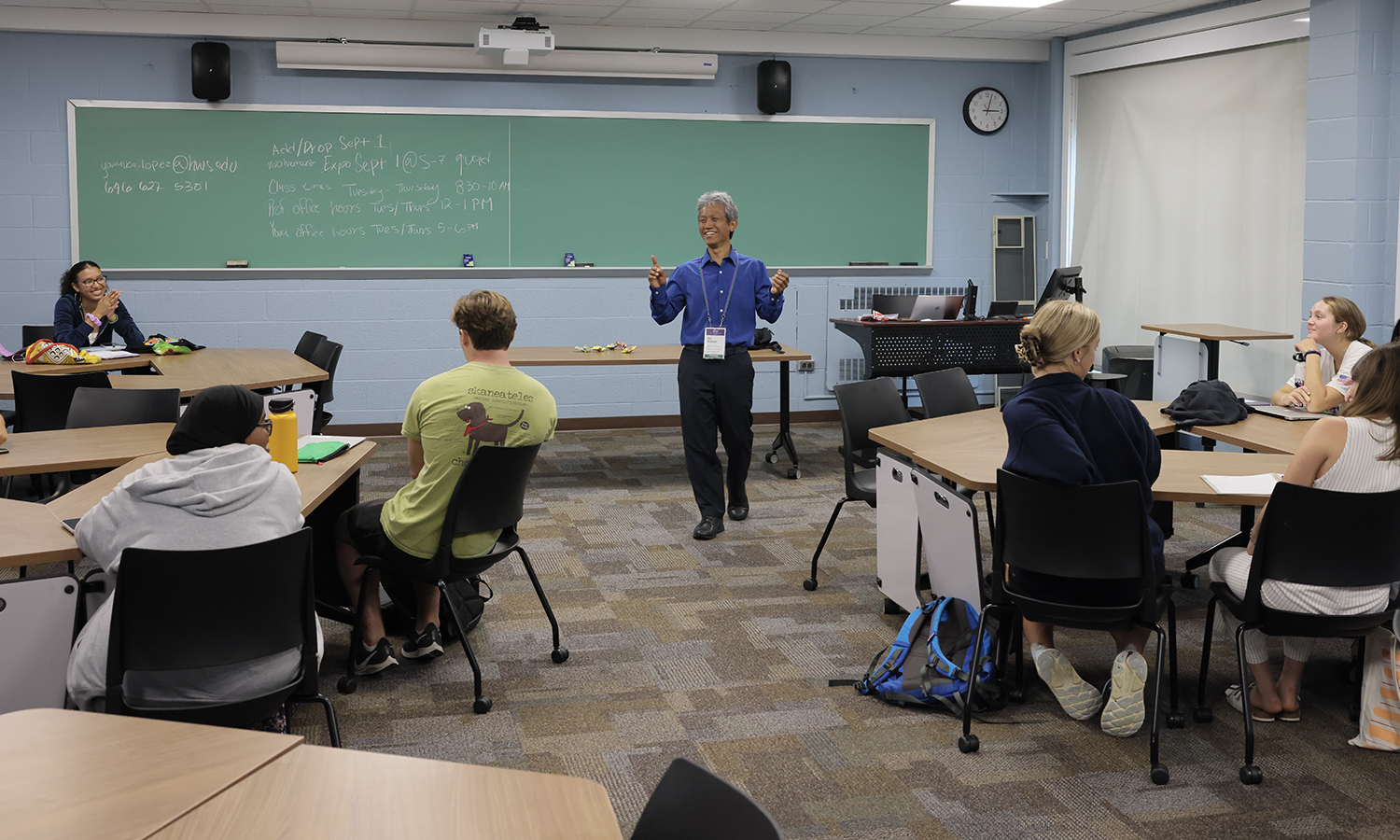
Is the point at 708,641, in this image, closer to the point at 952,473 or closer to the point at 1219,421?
the point at 952,473

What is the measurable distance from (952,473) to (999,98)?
5967 mm

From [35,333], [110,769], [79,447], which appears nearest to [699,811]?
[110,769]

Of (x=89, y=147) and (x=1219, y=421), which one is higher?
(x=89, y=147)

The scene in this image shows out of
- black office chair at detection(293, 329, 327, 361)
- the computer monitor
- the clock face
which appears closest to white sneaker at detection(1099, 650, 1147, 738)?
black office chair at detection(293, 329, 327, 361)

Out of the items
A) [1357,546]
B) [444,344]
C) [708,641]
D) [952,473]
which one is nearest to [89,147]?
[444,344]

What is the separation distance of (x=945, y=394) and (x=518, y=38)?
402cm

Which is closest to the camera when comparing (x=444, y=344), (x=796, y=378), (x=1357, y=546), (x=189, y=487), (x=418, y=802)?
(x=418, y=802)

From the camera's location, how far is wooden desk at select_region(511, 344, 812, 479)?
6203mm

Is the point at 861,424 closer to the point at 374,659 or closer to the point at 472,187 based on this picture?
the point at 374,659

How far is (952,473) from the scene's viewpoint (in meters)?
3.39

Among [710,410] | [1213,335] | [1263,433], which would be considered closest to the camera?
[1263,433]

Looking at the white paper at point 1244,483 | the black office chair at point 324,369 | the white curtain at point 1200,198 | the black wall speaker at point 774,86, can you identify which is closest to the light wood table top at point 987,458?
the white paper at point 1244,483

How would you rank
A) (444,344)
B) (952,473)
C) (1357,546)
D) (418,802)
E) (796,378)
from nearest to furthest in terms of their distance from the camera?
(418,802) < (1357,546) < (952,473) < (444,344) < (796,378)

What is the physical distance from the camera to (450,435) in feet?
10.7
